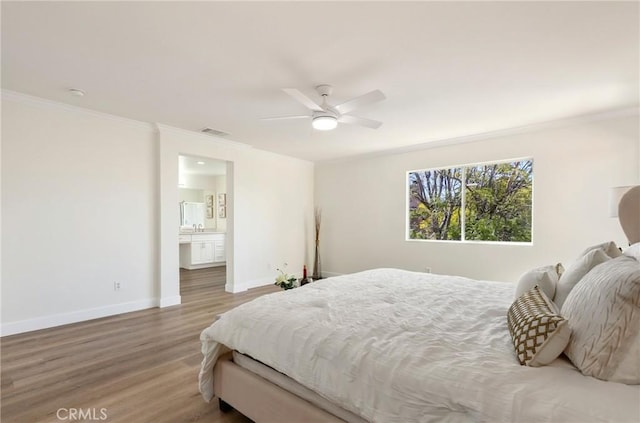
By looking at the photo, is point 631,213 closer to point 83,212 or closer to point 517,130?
point 517,130

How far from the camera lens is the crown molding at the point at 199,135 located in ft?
14.0

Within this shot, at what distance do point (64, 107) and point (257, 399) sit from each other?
3.88 m

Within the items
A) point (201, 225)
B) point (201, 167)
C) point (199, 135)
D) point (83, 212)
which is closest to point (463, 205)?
point (199, 135)

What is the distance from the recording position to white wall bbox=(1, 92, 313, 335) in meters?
3.25

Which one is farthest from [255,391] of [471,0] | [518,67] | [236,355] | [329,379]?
[518,67]

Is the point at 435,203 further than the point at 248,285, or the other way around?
the point at 248,285

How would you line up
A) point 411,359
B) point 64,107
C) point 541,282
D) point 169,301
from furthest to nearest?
point 169,301 → point 64,107 → point 541,282 → point 411,359

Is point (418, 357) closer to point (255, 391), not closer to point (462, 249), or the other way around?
point (255, 391)

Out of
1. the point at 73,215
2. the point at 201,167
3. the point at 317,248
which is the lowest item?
the point at 317,248

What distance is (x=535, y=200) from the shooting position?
4188mm

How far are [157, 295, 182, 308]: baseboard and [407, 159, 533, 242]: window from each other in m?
3.92

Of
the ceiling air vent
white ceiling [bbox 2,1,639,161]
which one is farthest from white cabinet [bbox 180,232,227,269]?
white ceiling [bbox 2,1,639,161]

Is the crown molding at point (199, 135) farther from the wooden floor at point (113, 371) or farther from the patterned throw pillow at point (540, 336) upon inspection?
the patterned throw pillow at point (540, 336)

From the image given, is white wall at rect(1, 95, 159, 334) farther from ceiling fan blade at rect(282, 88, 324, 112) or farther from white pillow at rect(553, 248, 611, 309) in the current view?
white pillow at rect(553, 248, 611, 309)
